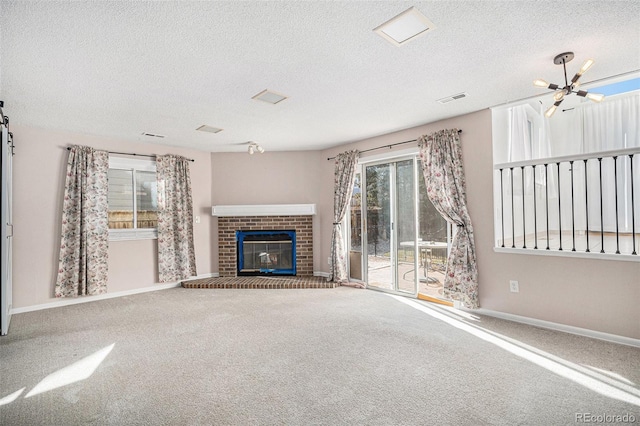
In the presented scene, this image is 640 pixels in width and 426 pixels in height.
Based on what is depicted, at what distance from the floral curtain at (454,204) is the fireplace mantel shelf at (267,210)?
241 cm

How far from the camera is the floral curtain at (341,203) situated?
5.50 metres

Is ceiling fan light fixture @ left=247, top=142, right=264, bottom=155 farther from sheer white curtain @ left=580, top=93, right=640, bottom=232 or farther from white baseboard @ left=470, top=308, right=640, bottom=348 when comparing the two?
sheer white curtain @ left=580, top=93, right=640, bottom=232

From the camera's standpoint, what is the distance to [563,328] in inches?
128

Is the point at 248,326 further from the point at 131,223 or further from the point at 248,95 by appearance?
the point at 131,223

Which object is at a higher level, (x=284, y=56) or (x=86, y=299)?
(x=284, y=56)

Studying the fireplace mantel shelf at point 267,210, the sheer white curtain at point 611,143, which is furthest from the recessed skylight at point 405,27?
the sheer white curtain at point 611,143

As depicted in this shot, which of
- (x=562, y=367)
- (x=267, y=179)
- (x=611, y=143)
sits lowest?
(x=562, y=367)

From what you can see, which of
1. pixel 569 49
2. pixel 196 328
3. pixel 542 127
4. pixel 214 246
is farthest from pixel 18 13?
pixel 542 127

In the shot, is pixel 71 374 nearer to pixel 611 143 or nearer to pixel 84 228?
pixel 84 228

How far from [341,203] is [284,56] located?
11.0 ft

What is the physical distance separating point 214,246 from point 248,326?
9.74ft

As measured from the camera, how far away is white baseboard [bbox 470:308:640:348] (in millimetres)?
2902

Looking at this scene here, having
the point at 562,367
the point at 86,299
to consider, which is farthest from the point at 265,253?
the point at 562,367

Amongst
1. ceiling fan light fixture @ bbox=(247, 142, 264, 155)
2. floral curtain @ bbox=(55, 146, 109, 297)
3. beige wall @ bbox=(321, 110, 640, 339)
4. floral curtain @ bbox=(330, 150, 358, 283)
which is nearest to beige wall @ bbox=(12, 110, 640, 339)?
beige wall @ bbox=(321, 110, 640, 339)
